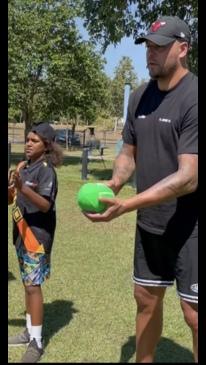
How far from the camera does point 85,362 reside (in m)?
3.92

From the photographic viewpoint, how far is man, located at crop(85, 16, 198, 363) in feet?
9.16

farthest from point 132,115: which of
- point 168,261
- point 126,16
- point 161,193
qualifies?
point 126,16

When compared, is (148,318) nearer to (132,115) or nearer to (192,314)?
(192,314)

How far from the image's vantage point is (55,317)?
4.77m

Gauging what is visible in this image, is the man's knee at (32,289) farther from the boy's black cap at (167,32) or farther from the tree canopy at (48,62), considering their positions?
the tree canopy at (48,62)

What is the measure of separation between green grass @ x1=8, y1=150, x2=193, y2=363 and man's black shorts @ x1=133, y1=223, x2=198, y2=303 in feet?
3.50

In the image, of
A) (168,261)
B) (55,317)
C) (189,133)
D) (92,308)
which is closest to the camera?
(189,133)

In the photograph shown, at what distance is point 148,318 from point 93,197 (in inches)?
41.7

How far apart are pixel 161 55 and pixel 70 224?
637 centimetres

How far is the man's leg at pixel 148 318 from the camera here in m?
3.27

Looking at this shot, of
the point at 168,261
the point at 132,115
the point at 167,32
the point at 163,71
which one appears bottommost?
the point at 168,261

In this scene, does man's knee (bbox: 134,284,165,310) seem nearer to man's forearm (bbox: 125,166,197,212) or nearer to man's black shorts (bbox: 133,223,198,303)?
man's black shorts (bbox: 133,223,198,303)

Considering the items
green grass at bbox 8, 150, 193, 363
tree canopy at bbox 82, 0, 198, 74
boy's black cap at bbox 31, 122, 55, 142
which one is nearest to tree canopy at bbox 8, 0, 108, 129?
tree canopy at bbox 82, 0, 198, 74

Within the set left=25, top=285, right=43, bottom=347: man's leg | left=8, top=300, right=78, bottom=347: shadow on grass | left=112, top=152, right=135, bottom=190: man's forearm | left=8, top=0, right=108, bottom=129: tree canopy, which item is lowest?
left=8, top=300, right=78, bottom=347: shadow on grass
